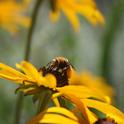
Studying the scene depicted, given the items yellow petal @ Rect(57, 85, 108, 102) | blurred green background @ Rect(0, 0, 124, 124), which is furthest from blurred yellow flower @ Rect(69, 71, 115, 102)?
yellow petal @ Rect(57, 85, 108, 102)

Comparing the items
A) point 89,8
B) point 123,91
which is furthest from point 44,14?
point 89,8

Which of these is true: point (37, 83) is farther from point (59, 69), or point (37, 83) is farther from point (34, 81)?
point (59, 69)

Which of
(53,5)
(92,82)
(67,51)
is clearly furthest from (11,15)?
(53,5)

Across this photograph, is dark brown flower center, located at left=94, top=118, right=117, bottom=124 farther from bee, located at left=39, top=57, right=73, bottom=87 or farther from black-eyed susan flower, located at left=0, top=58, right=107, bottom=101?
bee, located at left=39, top=57, right=73, bottom=87

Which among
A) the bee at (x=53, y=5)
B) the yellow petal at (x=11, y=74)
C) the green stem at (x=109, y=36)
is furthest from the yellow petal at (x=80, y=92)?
the green stem at (x=109, y=36)

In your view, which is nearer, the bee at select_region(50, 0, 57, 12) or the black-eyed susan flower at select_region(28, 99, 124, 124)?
the black-eyed susan flower at select_region(28, 99, 124, 124)

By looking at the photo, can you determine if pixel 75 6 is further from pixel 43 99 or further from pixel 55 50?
pixel 55 50

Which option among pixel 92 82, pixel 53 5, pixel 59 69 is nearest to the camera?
pixel 59 69

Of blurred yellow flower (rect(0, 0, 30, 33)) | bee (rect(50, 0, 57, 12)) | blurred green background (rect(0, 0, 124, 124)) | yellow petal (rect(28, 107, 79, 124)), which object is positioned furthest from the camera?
blurred green background (rect(0, 0, 124, 124))
